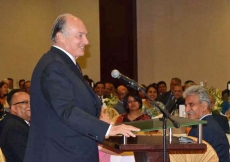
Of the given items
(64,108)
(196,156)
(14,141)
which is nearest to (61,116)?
(64,108)

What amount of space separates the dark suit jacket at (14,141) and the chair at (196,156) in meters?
1.08

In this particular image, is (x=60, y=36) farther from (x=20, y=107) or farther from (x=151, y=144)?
(x=20, y=107)

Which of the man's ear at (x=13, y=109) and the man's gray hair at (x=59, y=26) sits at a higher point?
the man's gray hair at (x=59, y=26)

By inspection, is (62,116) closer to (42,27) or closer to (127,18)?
(127,18)

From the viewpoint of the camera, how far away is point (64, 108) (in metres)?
2.58

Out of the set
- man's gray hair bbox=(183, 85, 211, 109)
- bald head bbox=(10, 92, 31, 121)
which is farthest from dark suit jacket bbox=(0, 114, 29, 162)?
man's gray hair bbox=(183, 85, 211, 109)

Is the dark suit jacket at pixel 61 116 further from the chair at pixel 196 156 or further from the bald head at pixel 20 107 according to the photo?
the bald head at pixel 20 107

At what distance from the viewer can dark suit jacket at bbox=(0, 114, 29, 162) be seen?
382 cm

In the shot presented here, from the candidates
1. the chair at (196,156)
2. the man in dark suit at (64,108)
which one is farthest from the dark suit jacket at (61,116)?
the chair at (196,156)

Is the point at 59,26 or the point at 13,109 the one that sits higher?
the point at 59,26

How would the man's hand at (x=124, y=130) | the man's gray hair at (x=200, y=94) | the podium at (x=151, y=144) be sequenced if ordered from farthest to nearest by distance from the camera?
the man's gray hair at (x=200, y=94) → the podium at (x=151, y=144) → the man's hand at (x=124, y=130)

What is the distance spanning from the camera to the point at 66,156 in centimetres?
268

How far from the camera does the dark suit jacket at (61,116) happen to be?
2.57 meters

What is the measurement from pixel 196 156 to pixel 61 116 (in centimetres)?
126
